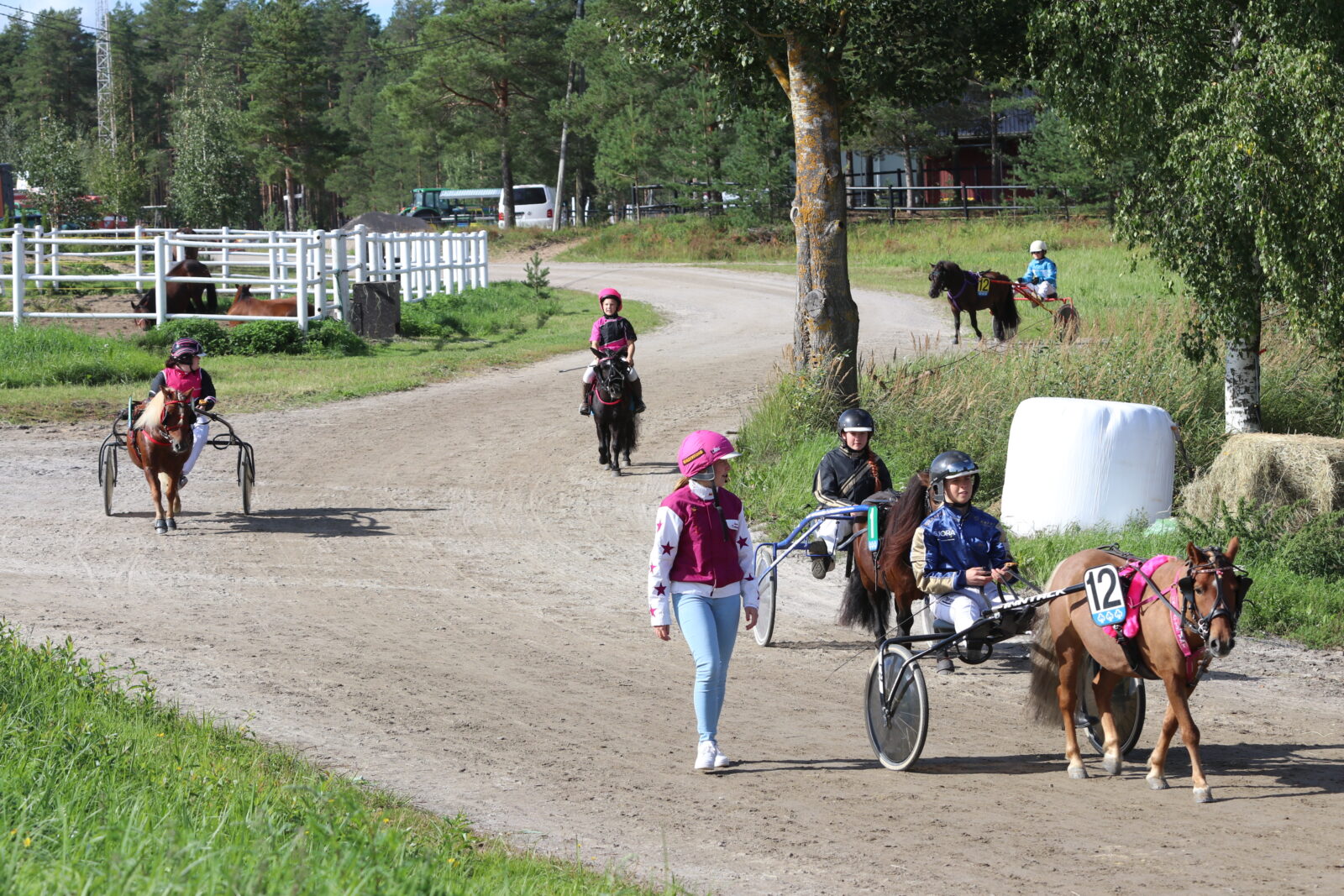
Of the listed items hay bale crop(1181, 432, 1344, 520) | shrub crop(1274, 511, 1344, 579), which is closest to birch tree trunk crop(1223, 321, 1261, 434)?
hay bale crop(1181, 432, 1344, 520)

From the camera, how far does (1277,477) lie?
13.1 metres

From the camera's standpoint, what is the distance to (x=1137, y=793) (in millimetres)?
6680

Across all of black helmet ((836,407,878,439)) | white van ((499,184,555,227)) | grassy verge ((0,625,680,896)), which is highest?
white van ((499,184,555,227))

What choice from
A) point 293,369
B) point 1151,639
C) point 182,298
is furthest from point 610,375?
point 182,298

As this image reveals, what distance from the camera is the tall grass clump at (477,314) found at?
27203 mm

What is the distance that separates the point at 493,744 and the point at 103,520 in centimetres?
749

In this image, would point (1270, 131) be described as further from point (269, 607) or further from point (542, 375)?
point (542, 375)

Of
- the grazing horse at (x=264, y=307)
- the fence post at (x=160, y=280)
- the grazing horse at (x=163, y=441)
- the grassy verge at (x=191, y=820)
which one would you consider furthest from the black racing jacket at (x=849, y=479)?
the fence post at (x=160, y=280)

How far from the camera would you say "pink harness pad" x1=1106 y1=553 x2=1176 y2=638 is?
660cm

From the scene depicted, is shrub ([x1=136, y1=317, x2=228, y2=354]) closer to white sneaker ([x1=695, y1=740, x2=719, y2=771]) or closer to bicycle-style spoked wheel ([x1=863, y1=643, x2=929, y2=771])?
white sneaker ([x1=695, y1=740, x2=719, y2=771])

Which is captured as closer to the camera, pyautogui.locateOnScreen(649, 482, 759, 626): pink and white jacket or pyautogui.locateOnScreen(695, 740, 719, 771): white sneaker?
pyautogui.locateOnScreen(695, 740, 719, 771): white sneaker

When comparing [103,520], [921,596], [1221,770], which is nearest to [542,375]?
[103,520]

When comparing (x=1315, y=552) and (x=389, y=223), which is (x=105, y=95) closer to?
(x=389, y=223)

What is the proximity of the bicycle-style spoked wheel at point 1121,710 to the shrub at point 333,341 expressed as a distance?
18.5m
